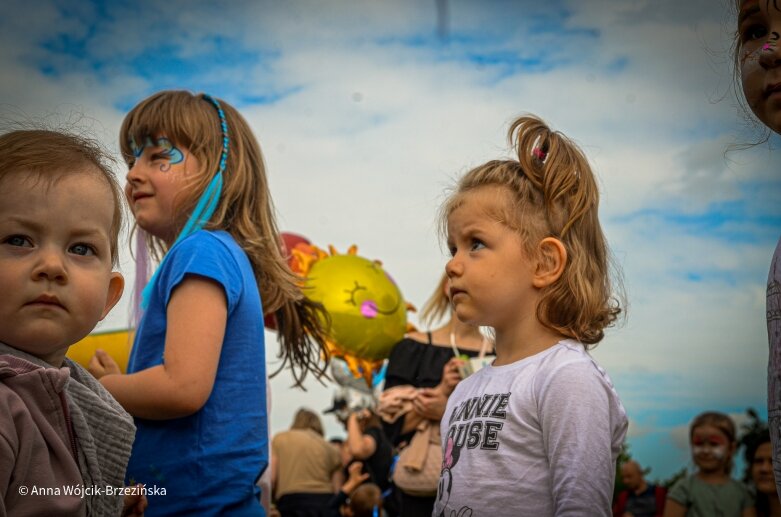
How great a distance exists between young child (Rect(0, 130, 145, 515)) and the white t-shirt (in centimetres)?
78

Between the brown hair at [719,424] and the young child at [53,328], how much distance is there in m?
4.85

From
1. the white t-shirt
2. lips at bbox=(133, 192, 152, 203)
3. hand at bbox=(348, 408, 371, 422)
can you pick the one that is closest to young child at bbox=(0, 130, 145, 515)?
the white t-shirt

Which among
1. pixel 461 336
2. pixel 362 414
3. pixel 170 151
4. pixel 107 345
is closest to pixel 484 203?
pixel 170 151

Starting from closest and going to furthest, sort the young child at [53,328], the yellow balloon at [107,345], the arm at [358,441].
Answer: the young child at [53,328]
the yellow balloon at [107,345]
the arm at [358,441]

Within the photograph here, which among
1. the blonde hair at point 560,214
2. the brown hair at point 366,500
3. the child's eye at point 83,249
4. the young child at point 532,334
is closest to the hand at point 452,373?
the young child at point 532,334

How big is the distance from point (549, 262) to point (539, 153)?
33 centimetres

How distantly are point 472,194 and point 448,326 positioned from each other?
1966 millimetres

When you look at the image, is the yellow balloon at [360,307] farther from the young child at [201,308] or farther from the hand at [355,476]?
the young child at [201,308]

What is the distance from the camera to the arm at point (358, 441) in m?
6.18

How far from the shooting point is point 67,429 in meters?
1.58

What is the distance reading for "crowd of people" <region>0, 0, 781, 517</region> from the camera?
1.59 m

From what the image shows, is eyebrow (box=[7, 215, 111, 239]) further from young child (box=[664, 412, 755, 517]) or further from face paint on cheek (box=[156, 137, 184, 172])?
young child (box=[664, 412, 755, 517])

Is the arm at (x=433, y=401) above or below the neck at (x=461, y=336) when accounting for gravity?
below

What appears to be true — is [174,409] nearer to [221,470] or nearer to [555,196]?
[221,470]
